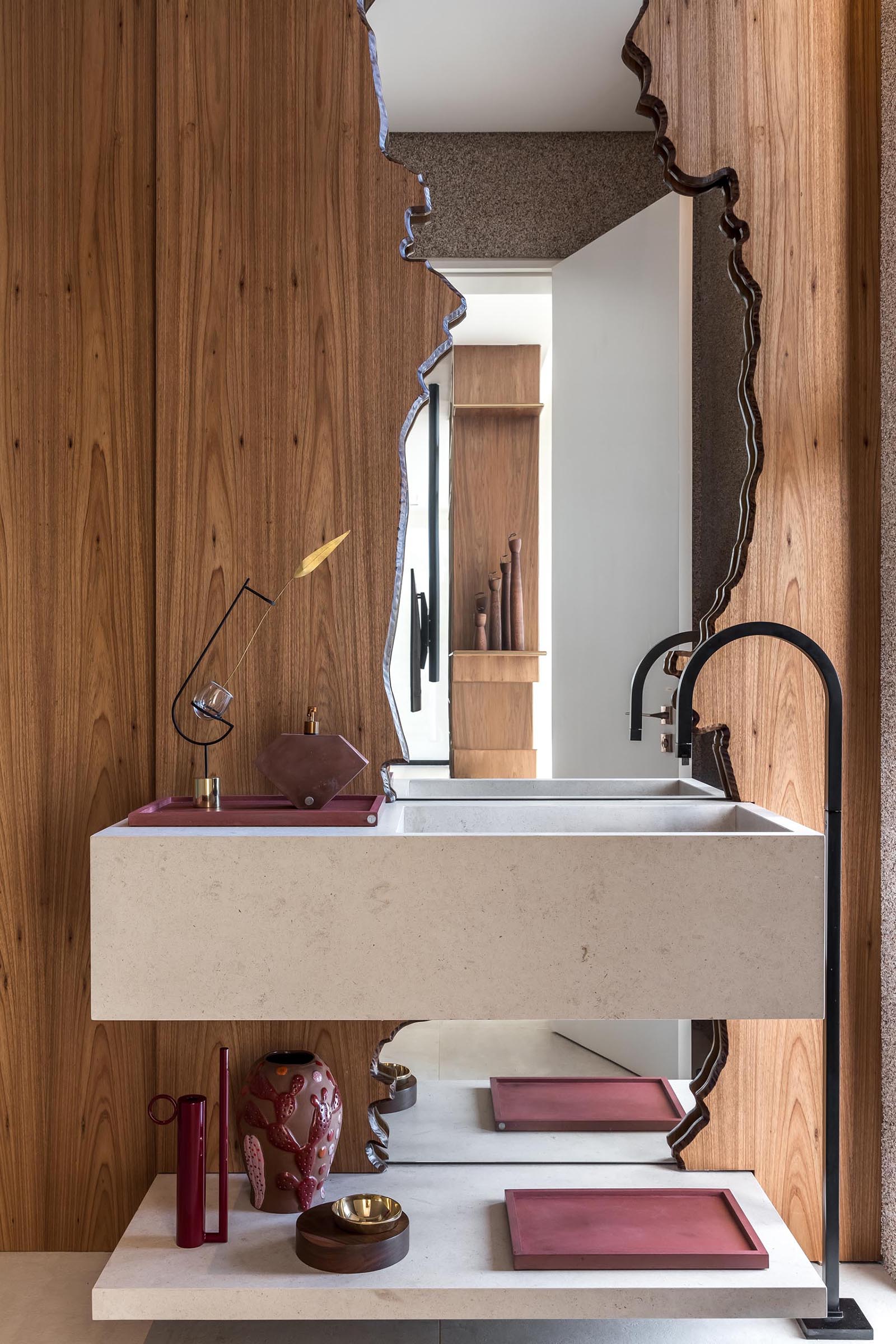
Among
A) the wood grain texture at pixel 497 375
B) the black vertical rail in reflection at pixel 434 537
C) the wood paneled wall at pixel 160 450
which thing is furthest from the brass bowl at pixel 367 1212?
the wood grain texture at pixel 497 375

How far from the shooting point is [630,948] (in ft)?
4.90

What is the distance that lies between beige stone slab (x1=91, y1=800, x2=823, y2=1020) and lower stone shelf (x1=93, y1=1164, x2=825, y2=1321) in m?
0.42

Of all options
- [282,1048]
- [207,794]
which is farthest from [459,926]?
[282,1048]

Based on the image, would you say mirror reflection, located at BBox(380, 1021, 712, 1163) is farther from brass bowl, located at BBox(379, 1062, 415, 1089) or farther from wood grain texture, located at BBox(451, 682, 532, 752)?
wood grain texture, located at BBox(451, 682, 532, 752)

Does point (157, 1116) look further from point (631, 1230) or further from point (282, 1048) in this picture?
point (631, 1230)

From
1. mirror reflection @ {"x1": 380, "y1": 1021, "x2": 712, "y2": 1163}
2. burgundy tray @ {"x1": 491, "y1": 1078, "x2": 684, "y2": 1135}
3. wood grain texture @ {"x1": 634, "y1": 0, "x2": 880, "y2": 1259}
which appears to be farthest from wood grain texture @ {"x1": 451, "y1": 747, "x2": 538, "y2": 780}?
burgundy tray @ {"x1": 491, "y1": 1078, "x2": 684, "y2": 1135}

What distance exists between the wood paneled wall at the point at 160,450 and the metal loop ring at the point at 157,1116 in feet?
0.13

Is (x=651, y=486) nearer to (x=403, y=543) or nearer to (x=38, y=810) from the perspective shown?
(x=403, y=543)

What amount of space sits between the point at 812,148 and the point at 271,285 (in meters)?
1.03

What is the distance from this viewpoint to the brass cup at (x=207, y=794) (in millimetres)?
1696

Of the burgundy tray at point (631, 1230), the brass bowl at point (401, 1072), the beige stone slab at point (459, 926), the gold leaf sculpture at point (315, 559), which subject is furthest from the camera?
the brass bowl at point (401, 1072)

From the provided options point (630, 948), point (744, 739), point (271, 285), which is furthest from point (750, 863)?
point (271, 285)

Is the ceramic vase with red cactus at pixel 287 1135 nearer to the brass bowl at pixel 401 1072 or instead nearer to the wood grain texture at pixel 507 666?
the brass bowl at pixel 401 1072

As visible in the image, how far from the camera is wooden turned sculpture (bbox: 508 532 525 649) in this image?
72.3 inches
